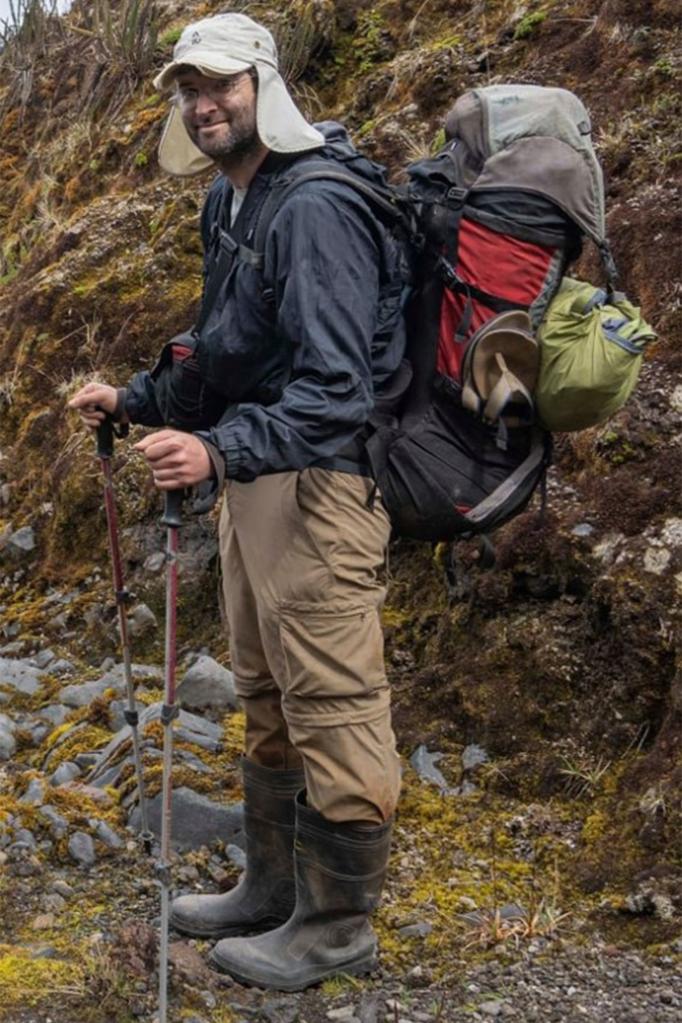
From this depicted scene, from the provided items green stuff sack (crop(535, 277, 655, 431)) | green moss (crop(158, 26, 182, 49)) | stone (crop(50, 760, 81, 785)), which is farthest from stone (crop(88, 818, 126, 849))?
green moss (crop(158, 26, 182, 49))

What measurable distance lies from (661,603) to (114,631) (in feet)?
11.9

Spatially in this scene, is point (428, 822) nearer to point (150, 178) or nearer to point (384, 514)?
point (384, 514)

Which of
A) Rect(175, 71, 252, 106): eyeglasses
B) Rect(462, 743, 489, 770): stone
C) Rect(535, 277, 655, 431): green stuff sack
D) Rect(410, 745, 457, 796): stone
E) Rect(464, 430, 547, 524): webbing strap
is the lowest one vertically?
Rect(462, 743, 489, 770): stone

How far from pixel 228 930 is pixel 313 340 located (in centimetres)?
236

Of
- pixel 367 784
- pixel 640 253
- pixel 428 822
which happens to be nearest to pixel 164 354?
pixel 367 784

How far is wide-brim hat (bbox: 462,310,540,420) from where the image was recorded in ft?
13.6

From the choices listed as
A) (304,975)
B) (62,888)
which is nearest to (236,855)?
(62,888)

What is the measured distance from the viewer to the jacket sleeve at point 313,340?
152 inches

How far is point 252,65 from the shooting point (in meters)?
4.14

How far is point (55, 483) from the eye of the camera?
350 inches

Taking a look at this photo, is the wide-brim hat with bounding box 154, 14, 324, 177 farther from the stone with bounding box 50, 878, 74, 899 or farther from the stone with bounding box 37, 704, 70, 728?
the stone with bounding box 37, 704, 70, 728

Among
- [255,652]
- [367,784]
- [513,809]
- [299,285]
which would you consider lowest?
[513,809]

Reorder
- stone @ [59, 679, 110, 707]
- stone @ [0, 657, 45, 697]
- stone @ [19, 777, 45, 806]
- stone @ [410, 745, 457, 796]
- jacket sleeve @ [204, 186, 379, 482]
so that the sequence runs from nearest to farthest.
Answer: jacket sleeve @ [204, 186, 379, 482], stone @ [19, 777, 45, 806], stone @ [410, 745, 457, 796], stone @ [59, 679, 110, 707], stone @ [0, 657, 45, 697]

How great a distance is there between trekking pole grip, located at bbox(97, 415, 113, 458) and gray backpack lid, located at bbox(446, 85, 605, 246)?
1.77 metres
